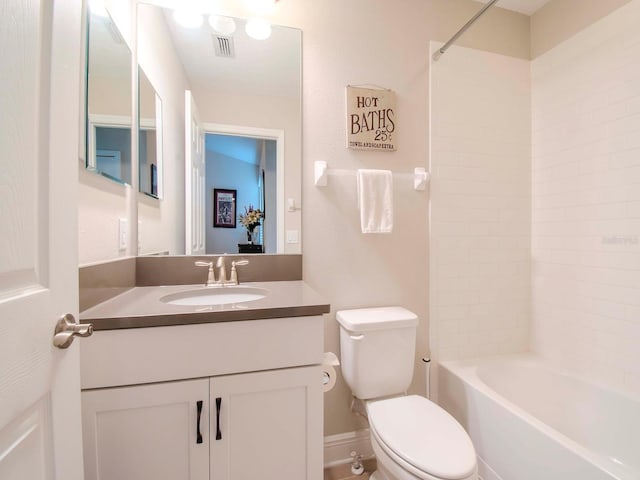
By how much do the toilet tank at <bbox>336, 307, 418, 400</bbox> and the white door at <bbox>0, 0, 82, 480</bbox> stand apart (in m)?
1.01

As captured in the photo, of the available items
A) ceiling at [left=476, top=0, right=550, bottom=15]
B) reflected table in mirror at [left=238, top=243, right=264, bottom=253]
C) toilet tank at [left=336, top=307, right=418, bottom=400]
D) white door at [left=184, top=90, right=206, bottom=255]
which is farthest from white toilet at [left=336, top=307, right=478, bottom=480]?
ceiling at [left=476, top=0, right=550, bottom=15]

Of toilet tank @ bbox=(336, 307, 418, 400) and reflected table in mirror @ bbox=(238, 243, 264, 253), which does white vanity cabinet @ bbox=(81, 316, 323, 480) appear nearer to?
toilet tank @ bbox=(336, 307, 418, 400)

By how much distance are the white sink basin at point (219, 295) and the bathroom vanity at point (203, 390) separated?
0.24 metres

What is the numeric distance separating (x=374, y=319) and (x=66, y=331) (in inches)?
44.9

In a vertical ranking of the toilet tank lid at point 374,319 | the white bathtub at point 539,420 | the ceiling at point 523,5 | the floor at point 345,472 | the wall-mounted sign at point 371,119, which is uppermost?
the ceiling at point 523,5

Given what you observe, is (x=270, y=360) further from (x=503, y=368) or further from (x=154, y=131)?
(x=503, y=368)

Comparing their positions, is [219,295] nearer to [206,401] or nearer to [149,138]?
[206,401]

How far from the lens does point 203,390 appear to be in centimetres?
91

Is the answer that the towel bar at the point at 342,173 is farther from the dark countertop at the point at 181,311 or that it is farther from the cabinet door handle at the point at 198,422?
the cabinet door handle at the point at 198,422

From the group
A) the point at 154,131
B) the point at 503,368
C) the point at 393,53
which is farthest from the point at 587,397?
the point at 154,131

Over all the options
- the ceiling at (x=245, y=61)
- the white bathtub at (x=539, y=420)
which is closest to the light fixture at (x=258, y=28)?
the ceiling at (x=245, y=61)

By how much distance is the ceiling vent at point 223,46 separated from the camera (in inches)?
56.1

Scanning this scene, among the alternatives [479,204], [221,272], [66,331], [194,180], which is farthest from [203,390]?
[479,204]

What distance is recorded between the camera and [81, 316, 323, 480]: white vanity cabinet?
85 centimetres
